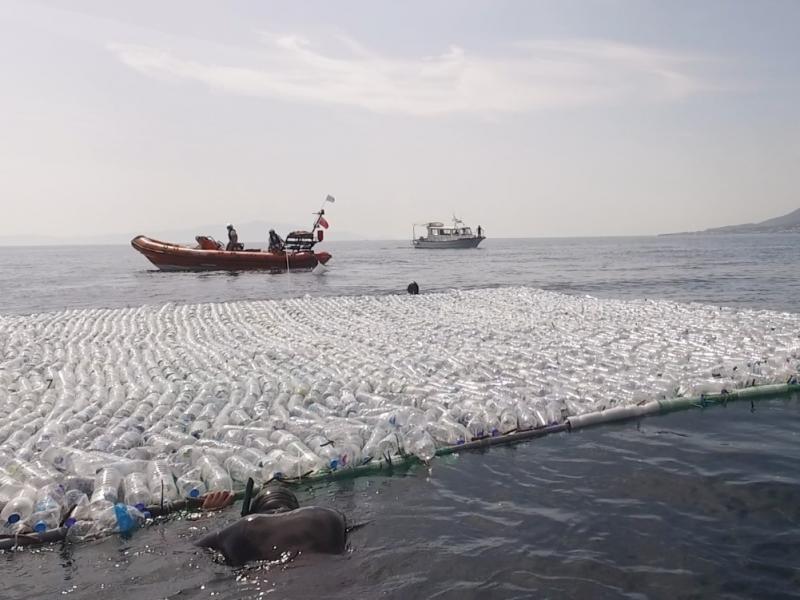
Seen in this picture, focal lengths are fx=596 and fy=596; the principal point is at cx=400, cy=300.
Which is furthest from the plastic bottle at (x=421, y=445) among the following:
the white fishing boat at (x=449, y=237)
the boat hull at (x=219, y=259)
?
the white fishing boat at (x=449, y=237)

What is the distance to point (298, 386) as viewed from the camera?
970 cm

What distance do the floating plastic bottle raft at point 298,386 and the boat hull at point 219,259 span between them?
24.3 m

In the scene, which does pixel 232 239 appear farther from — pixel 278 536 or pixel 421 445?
pixel 278 536

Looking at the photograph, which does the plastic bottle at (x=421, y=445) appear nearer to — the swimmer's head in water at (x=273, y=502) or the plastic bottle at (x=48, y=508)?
the swimmer's head in water at (x=273, y=502)

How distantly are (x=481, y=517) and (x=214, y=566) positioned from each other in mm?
2617

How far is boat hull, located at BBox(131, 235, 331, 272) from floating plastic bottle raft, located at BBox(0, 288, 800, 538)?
79.7 feet

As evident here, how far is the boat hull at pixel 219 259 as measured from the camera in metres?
42.4

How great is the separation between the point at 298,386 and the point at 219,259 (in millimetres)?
35092

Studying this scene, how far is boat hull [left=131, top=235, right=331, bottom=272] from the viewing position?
1668 inches

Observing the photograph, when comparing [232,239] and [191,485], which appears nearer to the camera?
[191,485]

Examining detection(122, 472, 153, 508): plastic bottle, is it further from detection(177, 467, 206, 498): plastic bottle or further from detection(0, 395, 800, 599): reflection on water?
detection(0, 395, 800, 599): reflection on water

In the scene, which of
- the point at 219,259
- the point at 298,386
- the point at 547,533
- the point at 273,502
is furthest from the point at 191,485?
the point at 219,259

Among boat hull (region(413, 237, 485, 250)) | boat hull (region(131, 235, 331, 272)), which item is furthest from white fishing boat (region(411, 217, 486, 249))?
boat hull (region(131, 235, 331, 272))

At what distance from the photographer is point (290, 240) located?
153 feet
